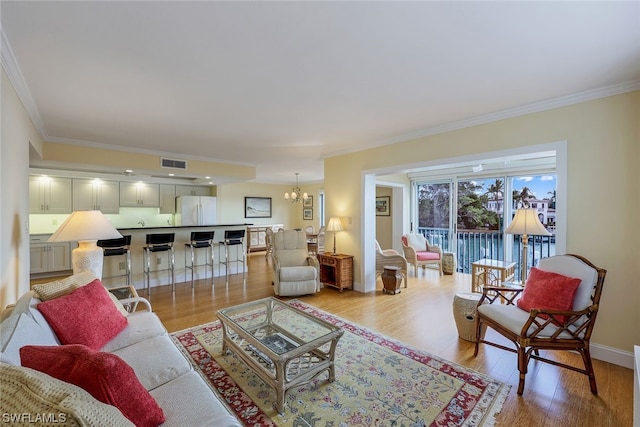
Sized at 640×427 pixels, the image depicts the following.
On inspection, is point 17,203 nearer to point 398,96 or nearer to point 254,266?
point 398,96

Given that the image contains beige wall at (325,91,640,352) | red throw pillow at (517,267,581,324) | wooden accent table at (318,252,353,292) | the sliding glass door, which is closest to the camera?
red throw pillow at (517,267,581,324)

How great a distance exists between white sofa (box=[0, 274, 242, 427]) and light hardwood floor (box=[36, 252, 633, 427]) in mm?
1437

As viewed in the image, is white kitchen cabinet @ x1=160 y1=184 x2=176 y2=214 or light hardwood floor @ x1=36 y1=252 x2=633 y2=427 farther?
white kitchen cabinet @ x1=160 y1=184 x2=176 y2=214

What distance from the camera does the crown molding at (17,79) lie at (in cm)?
187

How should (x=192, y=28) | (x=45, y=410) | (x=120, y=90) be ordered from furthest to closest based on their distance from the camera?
(x=120, y=90), (x=192, y=28), (x=45, y=410)

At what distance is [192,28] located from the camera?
5.55 ft

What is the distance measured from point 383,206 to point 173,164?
5.09m

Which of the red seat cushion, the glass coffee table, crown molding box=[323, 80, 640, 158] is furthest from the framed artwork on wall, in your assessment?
the glass coffee table

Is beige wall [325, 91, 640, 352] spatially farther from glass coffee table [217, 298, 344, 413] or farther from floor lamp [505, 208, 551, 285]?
glass coffee table [217, 298, 344, 413]

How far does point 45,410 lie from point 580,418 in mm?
2818

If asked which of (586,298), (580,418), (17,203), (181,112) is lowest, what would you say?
(580,418)

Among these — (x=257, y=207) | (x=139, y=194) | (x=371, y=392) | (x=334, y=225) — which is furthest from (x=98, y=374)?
(x=257, y=207)

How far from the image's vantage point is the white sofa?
795 mm

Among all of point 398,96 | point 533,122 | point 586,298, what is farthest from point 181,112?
point 586,298
